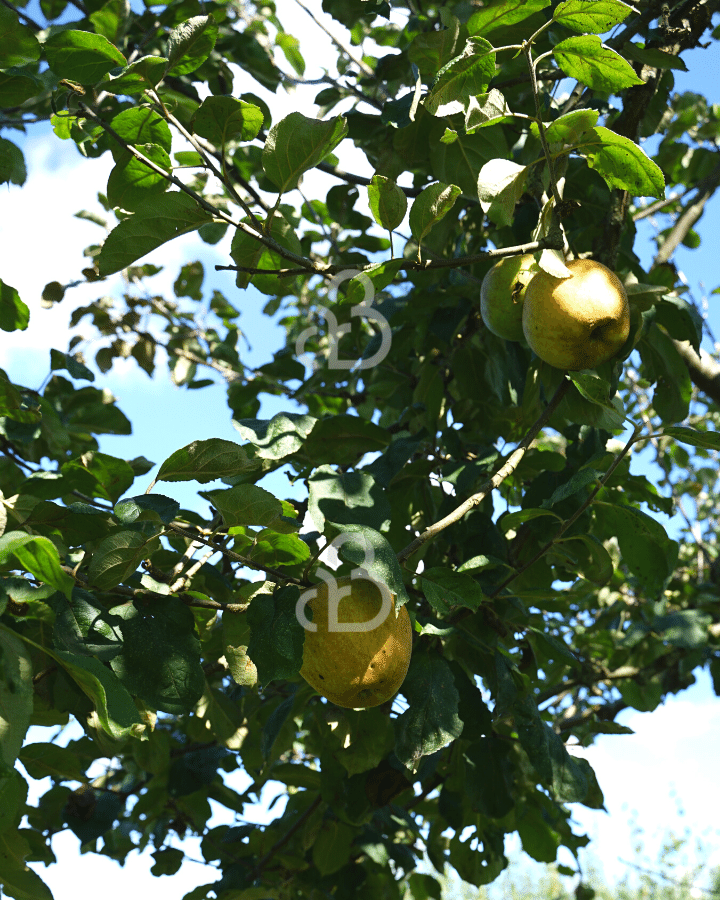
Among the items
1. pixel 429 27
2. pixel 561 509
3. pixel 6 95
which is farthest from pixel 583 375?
pixel 429 27

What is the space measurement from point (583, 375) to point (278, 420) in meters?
0.61

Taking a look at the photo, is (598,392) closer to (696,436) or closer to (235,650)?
(696,436)

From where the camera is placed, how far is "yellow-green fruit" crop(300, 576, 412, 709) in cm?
134

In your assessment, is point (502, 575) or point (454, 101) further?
point (502, 575)

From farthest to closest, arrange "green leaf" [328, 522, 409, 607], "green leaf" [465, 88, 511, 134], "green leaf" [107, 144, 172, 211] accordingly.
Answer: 1. "green leaf" [107, 144, 172, 211]
2. "green leaf" [465, 88, 511, 134]
3. "green leaf" [328, 522, 409, 607]

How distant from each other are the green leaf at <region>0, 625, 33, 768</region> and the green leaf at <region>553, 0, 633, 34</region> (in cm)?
137

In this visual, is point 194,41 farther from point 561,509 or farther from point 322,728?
point 322,728

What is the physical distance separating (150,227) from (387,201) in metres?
0.47

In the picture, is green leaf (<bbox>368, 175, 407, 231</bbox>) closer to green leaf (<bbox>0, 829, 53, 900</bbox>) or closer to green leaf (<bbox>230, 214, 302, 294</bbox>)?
green leaf (<bbox>230, 214, 302, 294</bbox>)

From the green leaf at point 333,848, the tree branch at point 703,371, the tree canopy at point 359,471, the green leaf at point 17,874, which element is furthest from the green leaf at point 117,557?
the tree branch at point 703,371

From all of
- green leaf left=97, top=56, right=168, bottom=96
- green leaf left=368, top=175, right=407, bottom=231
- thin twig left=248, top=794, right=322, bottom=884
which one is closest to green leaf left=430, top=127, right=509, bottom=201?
green leaf left=368, top=175, right=407, bottom=231

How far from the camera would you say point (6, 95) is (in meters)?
1.81

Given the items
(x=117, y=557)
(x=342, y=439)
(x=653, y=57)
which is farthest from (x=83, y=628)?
(x=653, y=57)

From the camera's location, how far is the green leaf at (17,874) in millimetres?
1361
